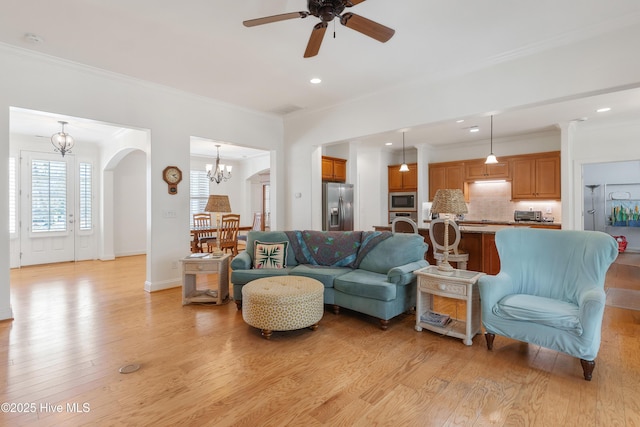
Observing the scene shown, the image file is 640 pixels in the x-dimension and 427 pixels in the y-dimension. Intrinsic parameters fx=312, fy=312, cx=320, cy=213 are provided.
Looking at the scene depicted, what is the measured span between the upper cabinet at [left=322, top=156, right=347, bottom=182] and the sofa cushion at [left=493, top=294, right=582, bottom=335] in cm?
418

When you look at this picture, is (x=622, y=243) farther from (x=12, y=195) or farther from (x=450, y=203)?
(x=12, y=195)

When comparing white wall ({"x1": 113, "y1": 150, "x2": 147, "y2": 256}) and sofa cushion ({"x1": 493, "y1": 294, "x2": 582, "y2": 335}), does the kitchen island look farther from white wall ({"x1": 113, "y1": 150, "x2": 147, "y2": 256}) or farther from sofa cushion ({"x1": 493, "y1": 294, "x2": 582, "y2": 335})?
white wall ({"x1": 113, "y1": 150, "x2": 147, "y2": 256})

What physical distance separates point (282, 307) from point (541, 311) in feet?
Answer: 6.79

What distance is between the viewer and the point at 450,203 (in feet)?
10.1

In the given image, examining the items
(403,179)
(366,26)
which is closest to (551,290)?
(366,26)

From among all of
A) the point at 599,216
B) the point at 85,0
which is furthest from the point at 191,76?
the point at 599,216

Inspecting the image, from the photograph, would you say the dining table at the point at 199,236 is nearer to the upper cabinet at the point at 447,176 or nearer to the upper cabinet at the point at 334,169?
the upper cabinet at the point at 334,169

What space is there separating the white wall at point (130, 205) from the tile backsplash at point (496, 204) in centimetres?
706

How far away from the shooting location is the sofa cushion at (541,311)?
2.27m

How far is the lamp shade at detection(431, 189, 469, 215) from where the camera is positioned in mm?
3039

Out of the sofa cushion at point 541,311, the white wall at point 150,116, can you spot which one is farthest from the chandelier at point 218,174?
the sofa cushion at point 541,311

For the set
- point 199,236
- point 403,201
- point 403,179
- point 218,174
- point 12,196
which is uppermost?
point 218,174

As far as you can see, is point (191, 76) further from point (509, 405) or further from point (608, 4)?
point (509, 405)

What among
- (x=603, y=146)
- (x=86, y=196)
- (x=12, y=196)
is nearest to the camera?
(x=603, y=146)
